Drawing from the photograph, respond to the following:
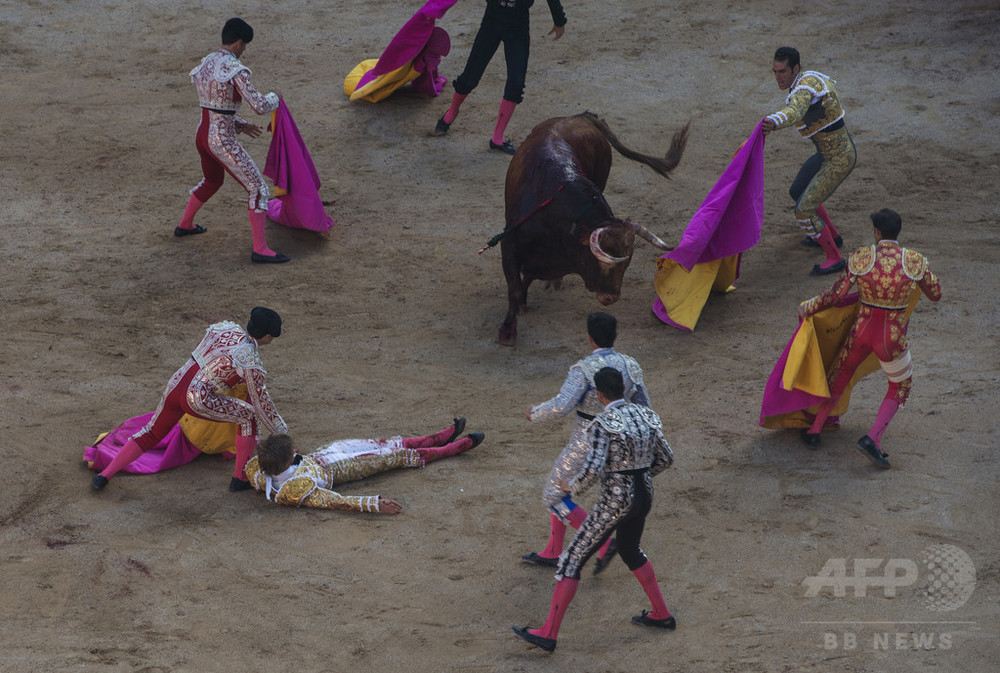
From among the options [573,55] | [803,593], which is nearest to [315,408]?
[803,593]

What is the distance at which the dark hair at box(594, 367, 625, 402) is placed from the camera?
4.33 m

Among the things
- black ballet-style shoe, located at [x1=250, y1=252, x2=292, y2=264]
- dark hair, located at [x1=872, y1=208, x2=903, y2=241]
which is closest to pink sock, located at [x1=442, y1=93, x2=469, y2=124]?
black ballet-style shoe, located at [x1=250, y1=252, x2=292, y2=264]

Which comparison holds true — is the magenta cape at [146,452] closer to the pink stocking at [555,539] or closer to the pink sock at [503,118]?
the pink stocking at [555,539]

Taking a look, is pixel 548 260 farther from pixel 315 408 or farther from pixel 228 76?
pixel 228 76

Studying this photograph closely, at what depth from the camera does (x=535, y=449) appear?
6133mm

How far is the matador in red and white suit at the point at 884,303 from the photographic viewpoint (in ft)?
18.1

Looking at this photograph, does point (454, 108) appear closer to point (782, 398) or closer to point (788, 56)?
point (788, 56)

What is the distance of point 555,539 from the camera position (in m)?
5.06

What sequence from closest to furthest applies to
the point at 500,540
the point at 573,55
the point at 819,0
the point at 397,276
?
1. the point at 500,540
2. the point at 397,276
3. the point at 573,55
4. the point at 819,0

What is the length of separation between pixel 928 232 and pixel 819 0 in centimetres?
522

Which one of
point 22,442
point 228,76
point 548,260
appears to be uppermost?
point 228,76

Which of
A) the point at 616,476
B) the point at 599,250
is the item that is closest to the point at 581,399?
the point at 616,476

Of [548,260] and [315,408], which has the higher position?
[548,260]

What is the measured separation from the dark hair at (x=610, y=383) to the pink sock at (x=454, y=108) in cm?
604
